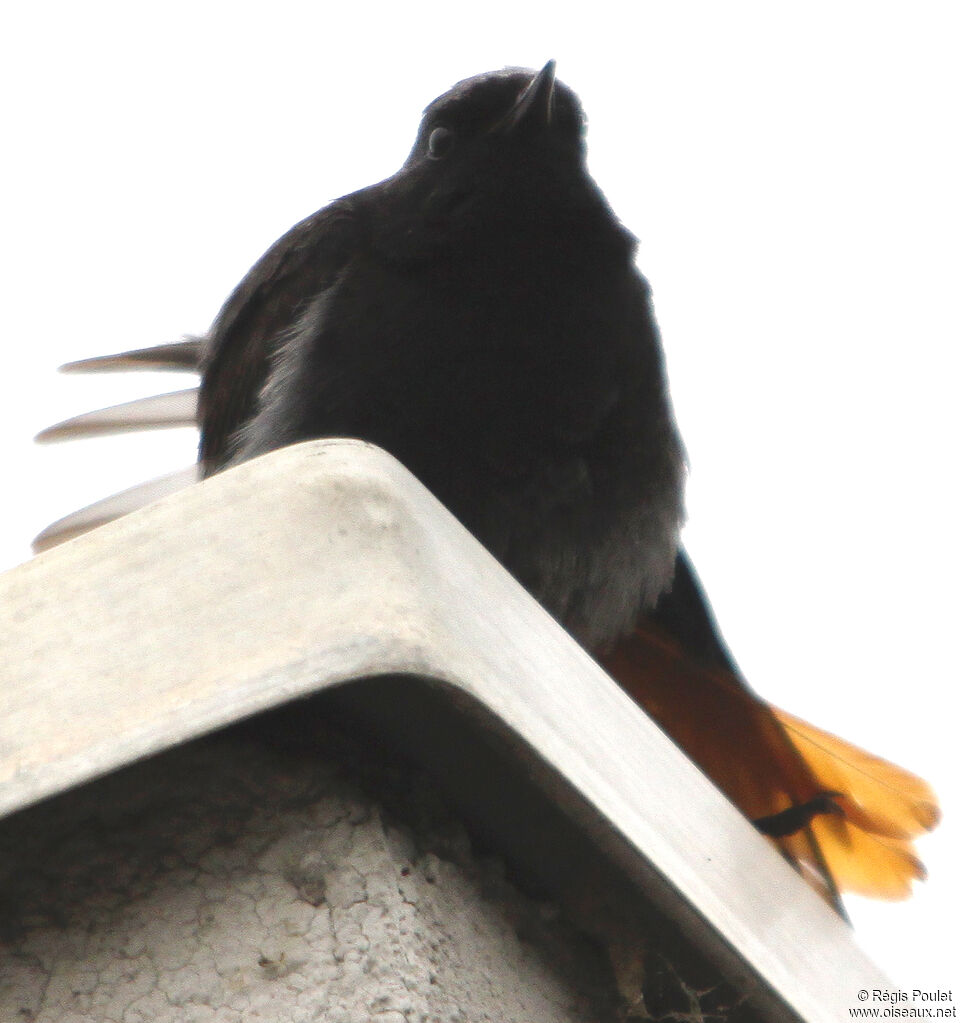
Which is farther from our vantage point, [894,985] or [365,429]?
[365,429]

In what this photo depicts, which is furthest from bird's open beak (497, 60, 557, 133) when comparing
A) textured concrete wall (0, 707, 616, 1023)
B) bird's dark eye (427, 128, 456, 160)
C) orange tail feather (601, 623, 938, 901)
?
textured concrete wall (0, 707, 616, 1023)

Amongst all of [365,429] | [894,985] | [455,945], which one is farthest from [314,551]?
[365,429]

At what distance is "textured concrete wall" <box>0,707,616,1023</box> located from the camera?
3.99 feet

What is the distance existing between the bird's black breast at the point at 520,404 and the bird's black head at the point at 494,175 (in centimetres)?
7

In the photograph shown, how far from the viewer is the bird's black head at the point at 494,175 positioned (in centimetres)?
302

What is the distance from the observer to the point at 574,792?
1.24 meters

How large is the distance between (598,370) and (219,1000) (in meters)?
1.81

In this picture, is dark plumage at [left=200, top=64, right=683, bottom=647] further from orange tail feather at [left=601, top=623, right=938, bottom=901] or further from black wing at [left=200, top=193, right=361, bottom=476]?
orange tail feather at [left=601, top=623, right=938, bottom=901]

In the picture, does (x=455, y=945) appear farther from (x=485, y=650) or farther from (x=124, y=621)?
(x=124, y=621)

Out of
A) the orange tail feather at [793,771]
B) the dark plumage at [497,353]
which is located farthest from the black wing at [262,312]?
the orange tail feather at [793,771]
